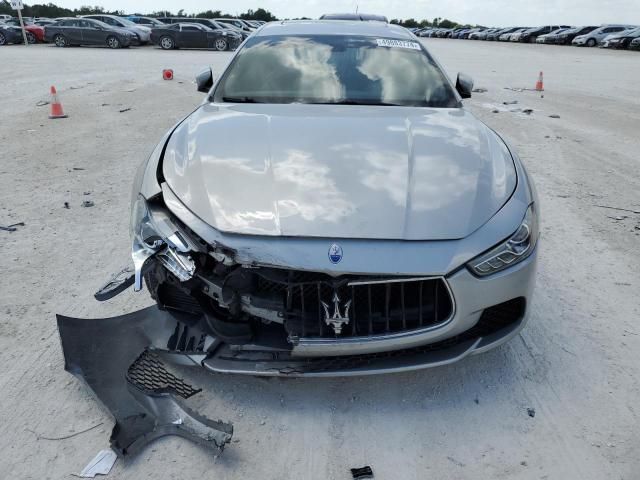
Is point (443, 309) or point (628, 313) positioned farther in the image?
point (628, 313)

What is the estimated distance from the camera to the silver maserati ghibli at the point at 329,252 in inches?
87.4

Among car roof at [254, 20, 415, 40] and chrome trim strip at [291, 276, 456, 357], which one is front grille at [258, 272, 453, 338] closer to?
chrome trim strip at [291, 276, 456, 357]

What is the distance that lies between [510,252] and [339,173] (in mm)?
843

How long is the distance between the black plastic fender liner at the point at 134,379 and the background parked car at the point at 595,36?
39.8 metres

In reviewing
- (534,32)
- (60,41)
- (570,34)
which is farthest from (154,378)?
(534,32)

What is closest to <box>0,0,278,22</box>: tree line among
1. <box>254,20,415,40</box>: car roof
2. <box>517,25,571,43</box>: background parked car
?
<box>517,25,571,43</box>: background parked car

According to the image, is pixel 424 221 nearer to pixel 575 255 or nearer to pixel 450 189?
pixel 450 189

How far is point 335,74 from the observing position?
12.2ft

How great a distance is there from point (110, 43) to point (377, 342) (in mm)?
26757

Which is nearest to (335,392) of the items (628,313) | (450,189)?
(450,189)

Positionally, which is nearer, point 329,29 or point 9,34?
point 329,29

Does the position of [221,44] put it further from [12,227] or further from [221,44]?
[12,227]

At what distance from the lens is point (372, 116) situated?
127 inches

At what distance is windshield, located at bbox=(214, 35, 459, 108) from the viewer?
11.8 feet
